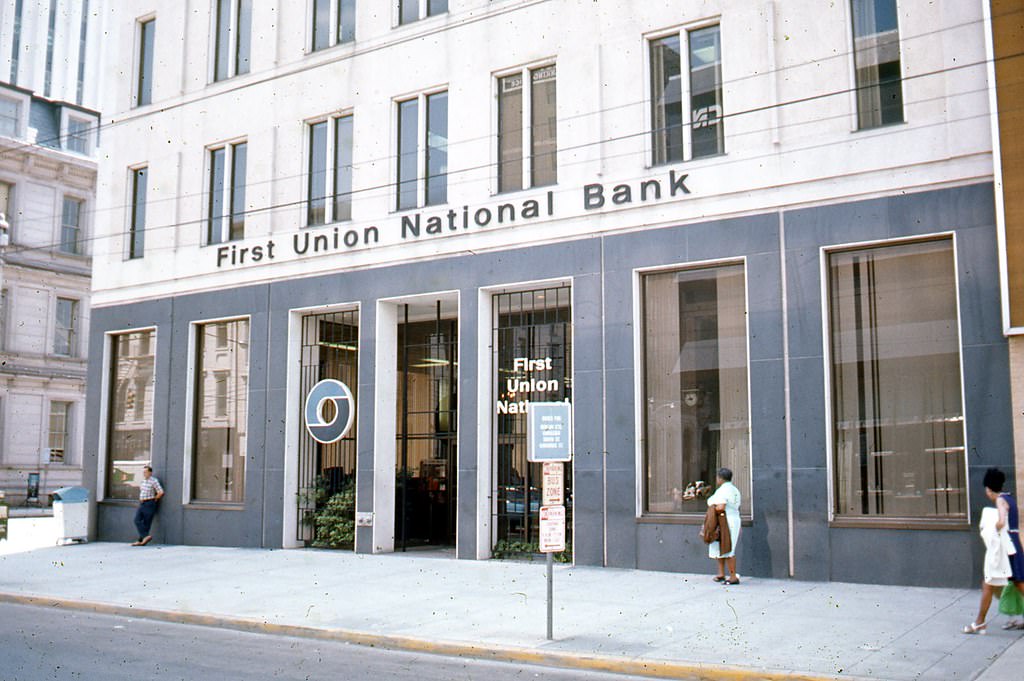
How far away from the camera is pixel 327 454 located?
21.8 m

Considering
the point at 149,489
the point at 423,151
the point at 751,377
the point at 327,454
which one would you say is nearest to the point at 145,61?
the point at 423,151

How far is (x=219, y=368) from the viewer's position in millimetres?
23156

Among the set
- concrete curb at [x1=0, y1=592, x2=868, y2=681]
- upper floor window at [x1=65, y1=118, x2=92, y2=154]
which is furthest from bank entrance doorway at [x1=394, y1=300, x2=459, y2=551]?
upper floor window at [x1=65, y1=118, x2=92, y2=154]

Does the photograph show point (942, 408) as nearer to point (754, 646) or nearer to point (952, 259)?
point (952, 259)

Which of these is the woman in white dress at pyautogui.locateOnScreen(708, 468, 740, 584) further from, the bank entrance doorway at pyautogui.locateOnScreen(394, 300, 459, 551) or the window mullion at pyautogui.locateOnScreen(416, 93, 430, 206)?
the window mullion at pyautogui.locateOnScreen(416, 93, 430, 206)

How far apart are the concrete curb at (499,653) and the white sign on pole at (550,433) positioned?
2.10 metres

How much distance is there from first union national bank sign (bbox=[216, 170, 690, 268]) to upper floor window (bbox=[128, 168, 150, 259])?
2.99 meters

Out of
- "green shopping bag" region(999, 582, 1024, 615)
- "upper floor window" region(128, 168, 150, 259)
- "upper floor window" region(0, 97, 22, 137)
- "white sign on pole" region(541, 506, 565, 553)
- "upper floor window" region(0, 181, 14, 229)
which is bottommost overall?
"green shopping bag" region(999, 582, 1024, 615)

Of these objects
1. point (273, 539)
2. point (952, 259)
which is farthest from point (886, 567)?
point (273, 539)

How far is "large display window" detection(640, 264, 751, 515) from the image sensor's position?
53.9 feet

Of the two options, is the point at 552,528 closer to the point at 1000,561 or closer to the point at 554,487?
the point at 554,487

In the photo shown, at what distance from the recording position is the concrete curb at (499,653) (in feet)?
31.2

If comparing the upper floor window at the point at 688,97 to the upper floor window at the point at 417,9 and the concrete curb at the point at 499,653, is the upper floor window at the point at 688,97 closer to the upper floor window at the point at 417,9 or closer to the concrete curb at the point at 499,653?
the upper floor window at the point at 417,9

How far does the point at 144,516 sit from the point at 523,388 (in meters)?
9.81
